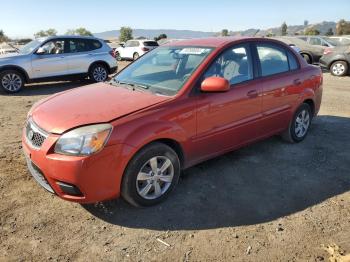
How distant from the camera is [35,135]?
142 inches

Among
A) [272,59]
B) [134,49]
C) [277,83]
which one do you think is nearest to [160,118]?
[277,83]

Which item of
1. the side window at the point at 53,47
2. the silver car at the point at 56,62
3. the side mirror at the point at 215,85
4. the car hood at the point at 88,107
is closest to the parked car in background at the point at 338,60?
the silver car at the point at 56,62

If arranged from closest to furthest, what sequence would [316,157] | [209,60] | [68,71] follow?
[209,60] → [316,157] → [68,71]

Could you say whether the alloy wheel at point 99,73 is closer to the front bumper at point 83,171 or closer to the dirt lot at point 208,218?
the dirt lot at point 208,218

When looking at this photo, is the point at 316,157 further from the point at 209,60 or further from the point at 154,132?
the point at 154,132

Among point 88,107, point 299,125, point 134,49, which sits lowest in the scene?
point 299,125

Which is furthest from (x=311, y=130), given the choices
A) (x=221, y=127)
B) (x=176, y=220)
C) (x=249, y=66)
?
(x=176, y=220)

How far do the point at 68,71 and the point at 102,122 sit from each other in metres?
8.78

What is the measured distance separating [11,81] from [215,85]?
8.63 meters

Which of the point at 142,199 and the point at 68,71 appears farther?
the point at 68,71

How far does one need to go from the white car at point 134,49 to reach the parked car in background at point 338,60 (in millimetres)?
11031

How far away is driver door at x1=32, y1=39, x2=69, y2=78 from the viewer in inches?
428

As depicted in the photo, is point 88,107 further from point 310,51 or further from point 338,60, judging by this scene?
point 310,51

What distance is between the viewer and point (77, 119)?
3451 mm
